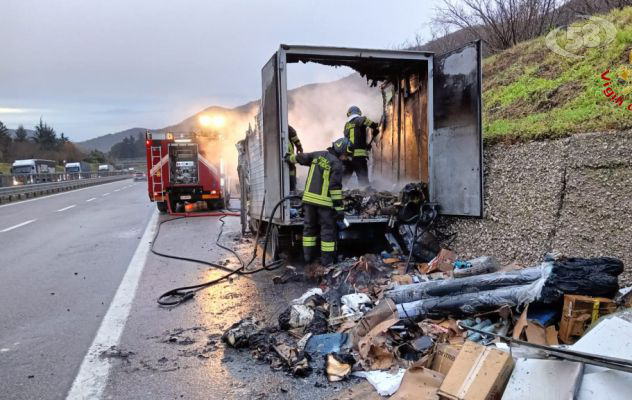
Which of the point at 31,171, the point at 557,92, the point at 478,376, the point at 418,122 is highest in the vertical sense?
the point at 557,92

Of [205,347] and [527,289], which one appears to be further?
[205,347]

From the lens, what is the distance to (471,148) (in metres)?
5.70

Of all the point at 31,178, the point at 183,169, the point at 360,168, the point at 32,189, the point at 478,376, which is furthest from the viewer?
the point at 31,178

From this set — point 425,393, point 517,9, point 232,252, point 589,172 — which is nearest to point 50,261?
point 232,252

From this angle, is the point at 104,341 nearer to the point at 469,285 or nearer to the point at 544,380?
the point at 469,285

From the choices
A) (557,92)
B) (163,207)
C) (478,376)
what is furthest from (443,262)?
(163,207)

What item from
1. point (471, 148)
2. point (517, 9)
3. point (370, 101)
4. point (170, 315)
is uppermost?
point (517, 9)

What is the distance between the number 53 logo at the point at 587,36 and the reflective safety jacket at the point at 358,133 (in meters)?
3.46

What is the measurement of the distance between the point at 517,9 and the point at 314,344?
33.5 feet

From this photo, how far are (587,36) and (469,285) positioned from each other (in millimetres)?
6026

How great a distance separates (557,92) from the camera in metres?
6.80

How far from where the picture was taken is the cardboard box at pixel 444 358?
3061 mm

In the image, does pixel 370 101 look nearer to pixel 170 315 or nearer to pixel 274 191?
pixel 274 191

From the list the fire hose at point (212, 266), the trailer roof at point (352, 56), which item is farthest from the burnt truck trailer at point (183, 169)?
the trailer roof at point (352, 56)
